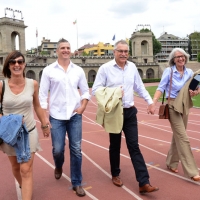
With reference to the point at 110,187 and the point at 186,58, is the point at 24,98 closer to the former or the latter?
the point at 110,187

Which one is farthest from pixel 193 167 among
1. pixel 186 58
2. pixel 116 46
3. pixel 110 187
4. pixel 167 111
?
pixel 116 46

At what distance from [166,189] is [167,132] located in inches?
165

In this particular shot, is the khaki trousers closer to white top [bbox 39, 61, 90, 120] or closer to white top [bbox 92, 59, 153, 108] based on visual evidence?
white top [bbox 92, 59, 153, 108]

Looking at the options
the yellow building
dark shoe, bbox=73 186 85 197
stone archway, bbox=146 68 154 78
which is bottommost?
dark shoe, bbox=73 186 85 197

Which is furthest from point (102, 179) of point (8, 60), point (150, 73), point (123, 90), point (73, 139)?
point (150, 73)

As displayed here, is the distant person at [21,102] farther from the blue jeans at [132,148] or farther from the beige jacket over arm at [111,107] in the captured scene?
the blue jeans at [132,148]

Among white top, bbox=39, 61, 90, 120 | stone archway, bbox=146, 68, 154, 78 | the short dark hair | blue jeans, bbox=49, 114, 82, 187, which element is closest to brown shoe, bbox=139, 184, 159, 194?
blue jeans, bbox=49, 114, 82, 187

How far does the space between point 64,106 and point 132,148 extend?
112 centimetres

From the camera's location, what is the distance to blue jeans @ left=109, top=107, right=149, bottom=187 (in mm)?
3697

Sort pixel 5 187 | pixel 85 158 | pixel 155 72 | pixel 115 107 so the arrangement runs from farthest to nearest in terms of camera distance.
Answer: pixel 155 72 < pixel 85 158 < pixel 5 187 < pixel 115 107

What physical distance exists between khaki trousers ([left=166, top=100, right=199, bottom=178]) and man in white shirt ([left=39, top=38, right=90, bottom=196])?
153 cm

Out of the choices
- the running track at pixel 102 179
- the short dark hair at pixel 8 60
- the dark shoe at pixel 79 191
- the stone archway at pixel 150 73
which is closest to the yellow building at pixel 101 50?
the stone archway at pixel 150 73

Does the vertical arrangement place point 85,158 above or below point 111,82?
below

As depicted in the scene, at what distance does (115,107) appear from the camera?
149 inches
